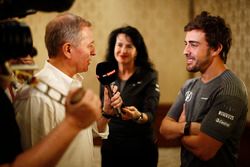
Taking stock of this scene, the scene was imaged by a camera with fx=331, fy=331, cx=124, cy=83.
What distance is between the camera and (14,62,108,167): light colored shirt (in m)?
1.40

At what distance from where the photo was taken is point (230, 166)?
1.88 m

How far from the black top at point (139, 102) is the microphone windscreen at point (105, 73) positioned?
1.97ft

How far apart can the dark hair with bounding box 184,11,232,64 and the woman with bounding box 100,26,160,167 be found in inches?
29.2

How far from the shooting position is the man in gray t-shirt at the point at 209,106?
1.83m

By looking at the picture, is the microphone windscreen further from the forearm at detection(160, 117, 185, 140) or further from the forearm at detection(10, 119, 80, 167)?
the forearm at detection(10, 119, 80, 167)

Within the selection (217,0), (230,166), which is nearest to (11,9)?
(230,166)

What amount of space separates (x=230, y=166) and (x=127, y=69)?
4.15 ft

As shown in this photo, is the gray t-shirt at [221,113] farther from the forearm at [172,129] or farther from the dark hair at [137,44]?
the dark hair at [137,44]

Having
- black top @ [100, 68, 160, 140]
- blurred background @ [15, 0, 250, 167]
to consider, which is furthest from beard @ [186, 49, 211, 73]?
blurred background @ [15, 0, 250, 167]

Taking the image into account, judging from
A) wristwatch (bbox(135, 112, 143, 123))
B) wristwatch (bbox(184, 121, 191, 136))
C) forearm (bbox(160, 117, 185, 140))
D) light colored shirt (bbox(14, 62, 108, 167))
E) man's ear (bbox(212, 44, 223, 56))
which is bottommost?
wristwatch (bbox(135, 112, 143, 123))

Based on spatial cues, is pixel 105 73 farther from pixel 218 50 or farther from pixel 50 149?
pixel 50 149

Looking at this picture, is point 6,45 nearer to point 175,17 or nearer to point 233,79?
point 233,79

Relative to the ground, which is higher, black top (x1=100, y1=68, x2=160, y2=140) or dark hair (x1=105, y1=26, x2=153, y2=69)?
dark hair (x1=105, y1=26, x2=153, y2=69)

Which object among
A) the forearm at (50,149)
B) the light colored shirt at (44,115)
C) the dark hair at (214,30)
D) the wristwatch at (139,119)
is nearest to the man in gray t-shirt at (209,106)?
the dark hair at (214,30)
